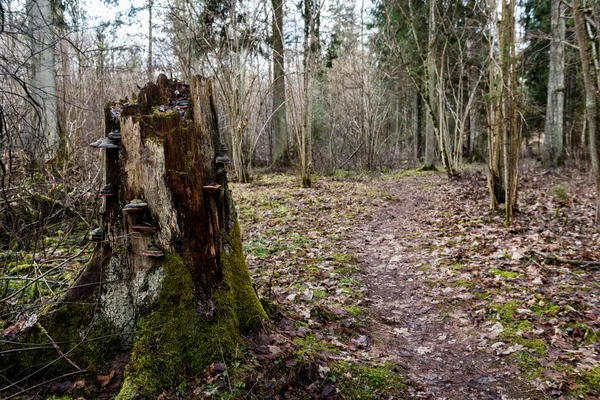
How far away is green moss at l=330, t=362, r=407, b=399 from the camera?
297 cm

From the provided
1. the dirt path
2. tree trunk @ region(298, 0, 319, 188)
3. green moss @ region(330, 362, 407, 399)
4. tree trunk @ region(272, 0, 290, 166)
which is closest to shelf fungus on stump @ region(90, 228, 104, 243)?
green moss @ region(330, 362, 407, 399)

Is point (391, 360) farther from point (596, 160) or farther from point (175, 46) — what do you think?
point (175, 46)

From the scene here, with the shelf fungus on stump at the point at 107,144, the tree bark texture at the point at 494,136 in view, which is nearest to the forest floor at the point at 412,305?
the tree bark texture at the point at 494,136

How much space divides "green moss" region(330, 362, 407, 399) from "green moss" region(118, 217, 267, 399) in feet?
2.82

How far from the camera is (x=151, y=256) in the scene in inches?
110

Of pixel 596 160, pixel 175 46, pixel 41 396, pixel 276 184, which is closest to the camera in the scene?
pixel 41 396

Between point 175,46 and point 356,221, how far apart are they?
10555 millimetres

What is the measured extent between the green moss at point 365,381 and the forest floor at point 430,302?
0.01m

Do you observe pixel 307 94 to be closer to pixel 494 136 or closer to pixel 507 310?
pixel 494 136

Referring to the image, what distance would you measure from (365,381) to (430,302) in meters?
2.18

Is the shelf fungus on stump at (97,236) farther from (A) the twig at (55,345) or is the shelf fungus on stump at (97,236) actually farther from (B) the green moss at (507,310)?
(B) the green moss at (507,310)

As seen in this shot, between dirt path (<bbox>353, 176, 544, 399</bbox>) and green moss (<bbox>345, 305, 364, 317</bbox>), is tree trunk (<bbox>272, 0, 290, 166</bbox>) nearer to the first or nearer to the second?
dirt path (<bbox>353, 176, 544, 399</bbox>)

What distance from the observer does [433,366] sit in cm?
362

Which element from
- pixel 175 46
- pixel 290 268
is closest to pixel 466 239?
pixel 290 268
